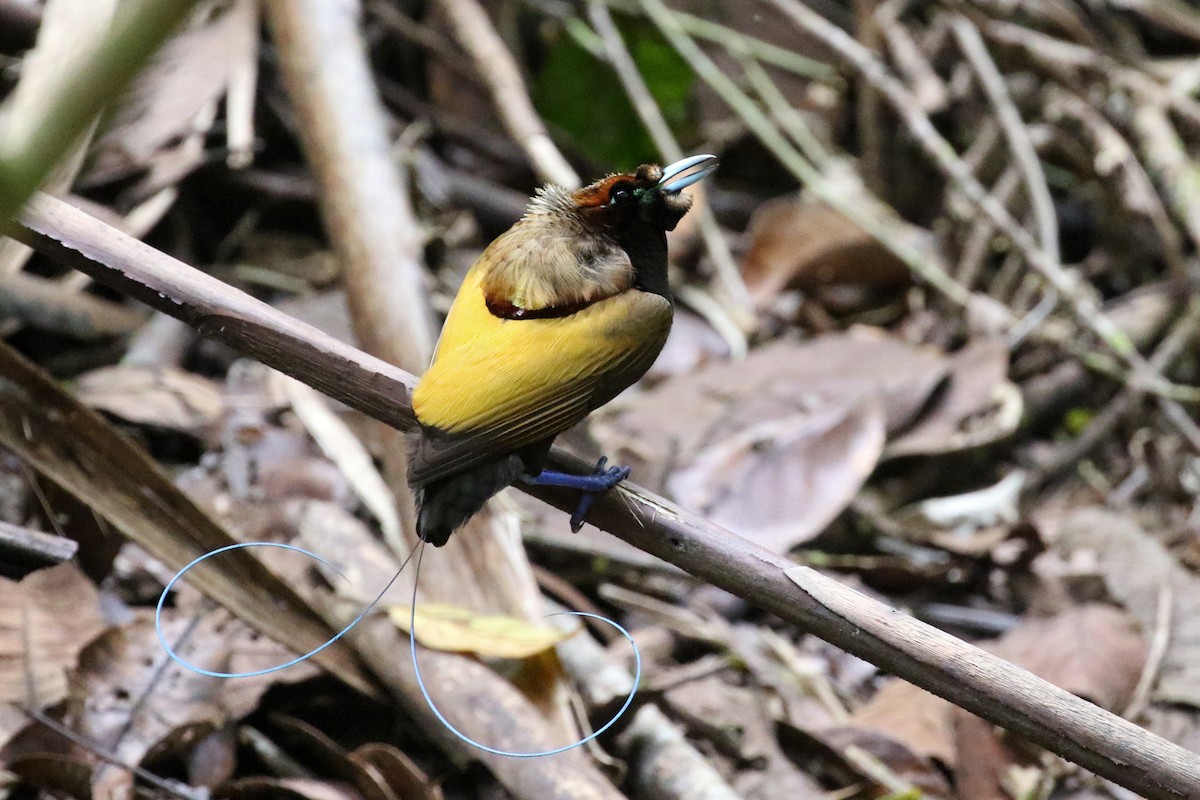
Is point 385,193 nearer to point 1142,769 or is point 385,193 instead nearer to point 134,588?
point 134,588

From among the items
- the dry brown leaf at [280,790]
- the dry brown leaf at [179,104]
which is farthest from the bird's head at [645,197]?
the dry brown leaf at [179,104]

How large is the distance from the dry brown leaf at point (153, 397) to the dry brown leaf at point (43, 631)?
0.71 metres

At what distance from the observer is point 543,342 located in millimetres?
1864

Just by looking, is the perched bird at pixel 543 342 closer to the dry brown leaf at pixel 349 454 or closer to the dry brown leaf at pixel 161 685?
the dry brown leaf at pixel 161 685

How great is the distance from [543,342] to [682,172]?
514mm

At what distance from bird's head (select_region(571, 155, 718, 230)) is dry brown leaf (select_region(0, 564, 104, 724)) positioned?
124 centimetres

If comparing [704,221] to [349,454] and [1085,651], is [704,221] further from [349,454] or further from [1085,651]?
[1085,651]

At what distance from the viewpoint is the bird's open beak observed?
2119 mm

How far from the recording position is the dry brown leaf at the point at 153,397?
2977 millimetres

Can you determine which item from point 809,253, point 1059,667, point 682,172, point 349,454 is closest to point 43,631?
point 349,454

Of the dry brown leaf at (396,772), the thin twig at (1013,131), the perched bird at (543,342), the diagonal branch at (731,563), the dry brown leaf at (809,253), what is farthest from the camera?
the dry brown leaf at (809,253)

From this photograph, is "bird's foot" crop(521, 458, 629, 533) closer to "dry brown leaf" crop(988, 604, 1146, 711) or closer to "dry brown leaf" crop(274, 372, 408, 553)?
"dry brown leaf" crop(274, 372, 408, 553)

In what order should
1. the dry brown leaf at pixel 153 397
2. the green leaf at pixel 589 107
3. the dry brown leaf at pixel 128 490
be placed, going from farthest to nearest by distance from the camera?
the green leaf at pixel 589 107 < the dry brown leaf at pixel 153 397 < the dry brown leaf at pixel 128 490

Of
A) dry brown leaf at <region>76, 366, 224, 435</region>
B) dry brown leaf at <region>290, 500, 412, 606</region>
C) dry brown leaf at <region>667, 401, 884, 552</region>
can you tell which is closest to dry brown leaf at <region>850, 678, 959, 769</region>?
dry brown leaf at <region>667, 401, 884, 552</region>
